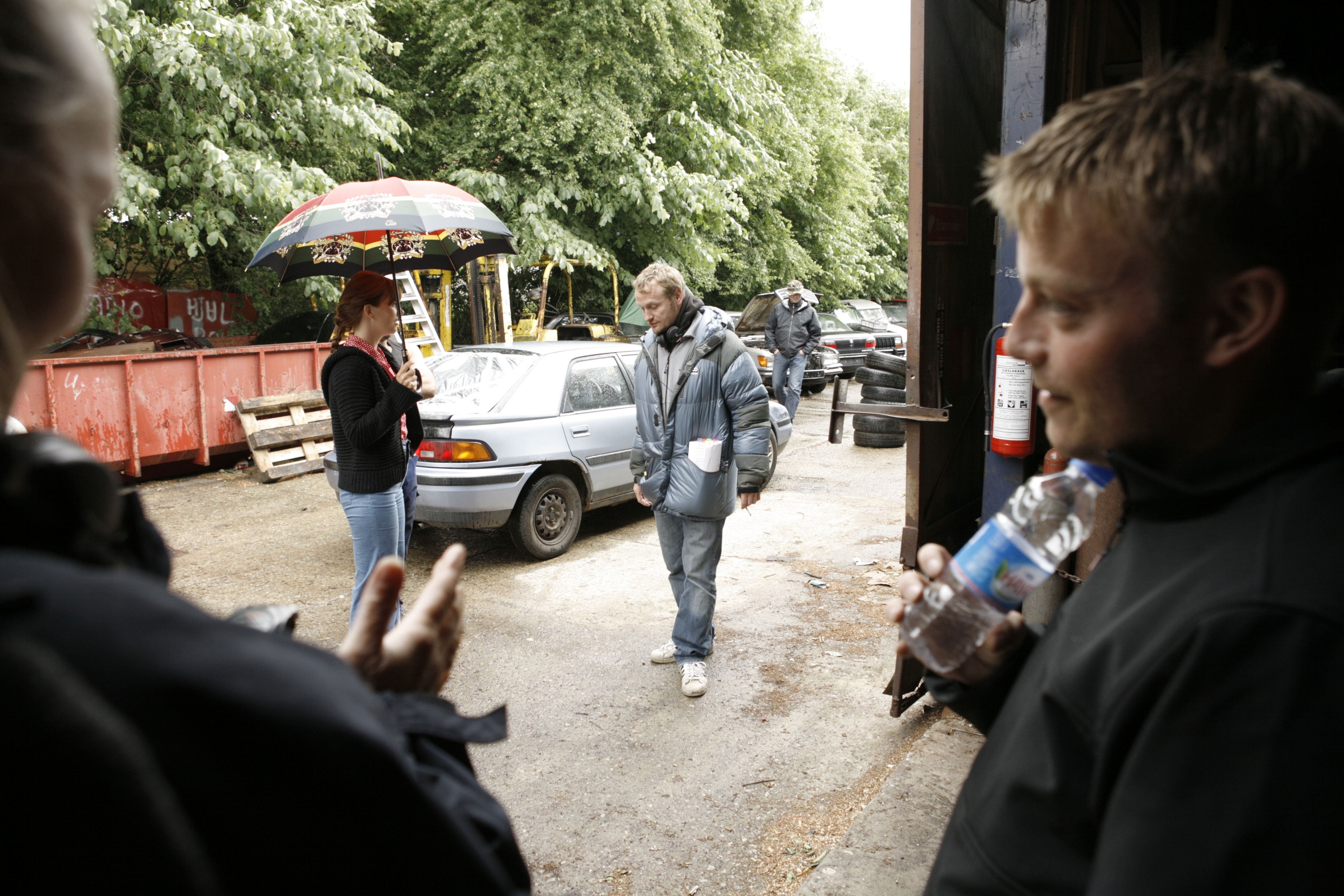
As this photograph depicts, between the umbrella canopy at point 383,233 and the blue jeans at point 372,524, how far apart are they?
6.29 feet

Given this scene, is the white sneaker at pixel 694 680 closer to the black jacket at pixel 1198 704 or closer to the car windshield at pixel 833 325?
the black jacket at pixel 1198 704

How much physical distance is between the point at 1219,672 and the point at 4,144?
1.08 metres

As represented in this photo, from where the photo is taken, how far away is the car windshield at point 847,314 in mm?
21047

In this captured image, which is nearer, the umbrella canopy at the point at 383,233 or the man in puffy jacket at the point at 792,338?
the umbrella canopy at the point at 383,233

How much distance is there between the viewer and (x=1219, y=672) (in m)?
0.80

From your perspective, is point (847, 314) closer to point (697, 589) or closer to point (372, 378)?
point (697, 589)

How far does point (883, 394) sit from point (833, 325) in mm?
13164

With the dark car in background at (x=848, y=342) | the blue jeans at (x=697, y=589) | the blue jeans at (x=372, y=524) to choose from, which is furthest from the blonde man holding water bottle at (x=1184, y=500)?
the dark car in background at (x=848, y=342)

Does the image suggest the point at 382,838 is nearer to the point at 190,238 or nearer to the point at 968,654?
the point at 968,654

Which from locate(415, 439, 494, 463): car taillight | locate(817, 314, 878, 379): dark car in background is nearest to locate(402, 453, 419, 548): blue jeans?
locate(415, 439, 494, 463): car taillight

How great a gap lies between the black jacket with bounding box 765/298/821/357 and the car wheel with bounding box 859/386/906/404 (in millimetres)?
6311

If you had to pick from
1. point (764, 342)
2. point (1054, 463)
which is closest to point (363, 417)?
point (1054, 463)

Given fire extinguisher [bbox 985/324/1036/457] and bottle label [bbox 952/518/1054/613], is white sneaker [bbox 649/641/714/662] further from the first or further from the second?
bottle label [bbox 952/518/1054/613]

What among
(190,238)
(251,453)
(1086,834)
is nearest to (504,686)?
(1086,834)
